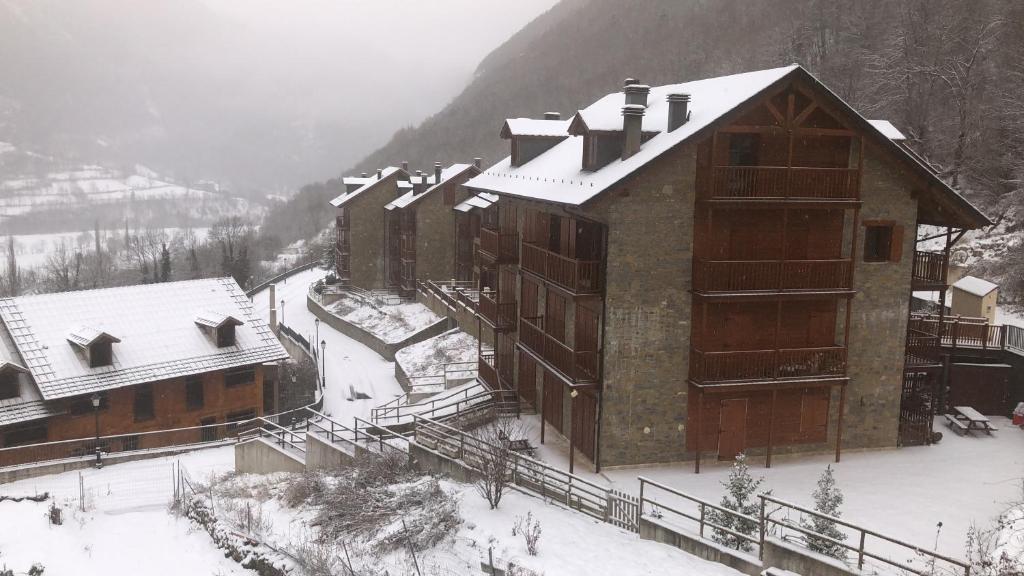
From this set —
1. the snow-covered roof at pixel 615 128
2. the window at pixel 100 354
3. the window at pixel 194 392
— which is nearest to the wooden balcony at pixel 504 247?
the snow-covered roof at pixel 615 128

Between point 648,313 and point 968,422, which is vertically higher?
point 648,313

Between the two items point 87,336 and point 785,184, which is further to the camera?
point 87,336

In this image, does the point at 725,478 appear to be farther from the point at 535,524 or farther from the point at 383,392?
the point at 383,392

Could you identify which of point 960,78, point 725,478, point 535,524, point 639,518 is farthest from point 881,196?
point 960,78

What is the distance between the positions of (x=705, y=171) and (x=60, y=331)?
94.0 feet

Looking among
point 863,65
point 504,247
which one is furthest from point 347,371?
point 863,65

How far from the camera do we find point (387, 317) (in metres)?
55.2

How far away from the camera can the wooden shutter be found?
23438 mm

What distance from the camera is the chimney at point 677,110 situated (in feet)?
72.1

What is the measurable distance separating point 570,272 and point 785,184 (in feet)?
22.3

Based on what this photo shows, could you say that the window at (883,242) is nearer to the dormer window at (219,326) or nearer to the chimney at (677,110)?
the chimney at (677,110)

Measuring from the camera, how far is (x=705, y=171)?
70.9 ft

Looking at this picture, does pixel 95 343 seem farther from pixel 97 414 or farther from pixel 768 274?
pixel 768 274

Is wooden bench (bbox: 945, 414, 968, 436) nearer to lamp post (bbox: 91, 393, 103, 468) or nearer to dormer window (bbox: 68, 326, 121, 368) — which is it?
lamp post (bbox: 91, 393, 103, 468)
